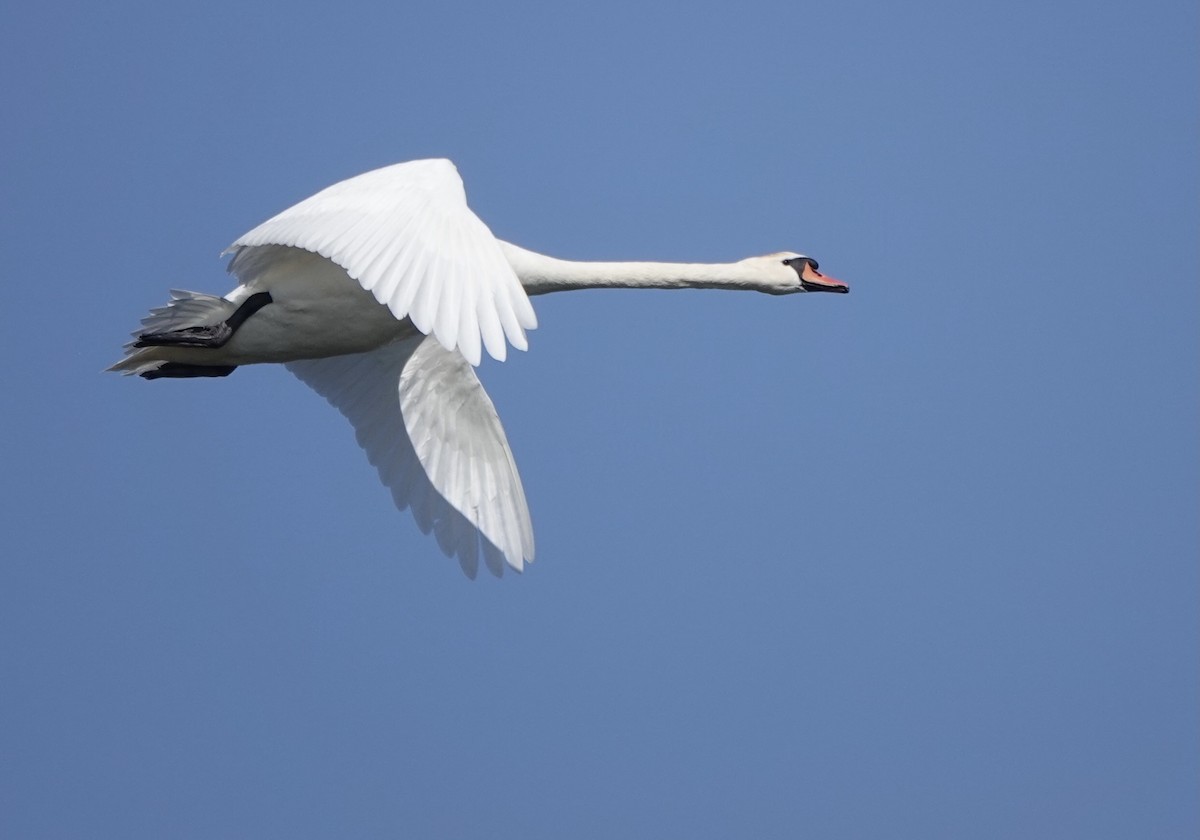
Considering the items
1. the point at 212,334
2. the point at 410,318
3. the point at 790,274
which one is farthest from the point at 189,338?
the point at 790,274

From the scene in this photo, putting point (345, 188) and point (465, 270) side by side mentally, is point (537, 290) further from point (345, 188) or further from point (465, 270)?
point (465, 270)

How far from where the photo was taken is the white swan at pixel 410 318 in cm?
1050

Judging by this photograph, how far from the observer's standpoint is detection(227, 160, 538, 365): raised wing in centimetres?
1012

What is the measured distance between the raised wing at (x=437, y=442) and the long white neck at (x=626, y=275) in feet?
5.79

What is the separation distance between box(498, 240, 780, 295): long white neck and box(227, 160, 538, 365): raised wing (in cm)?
121

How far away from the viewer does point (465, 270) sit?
10555mm

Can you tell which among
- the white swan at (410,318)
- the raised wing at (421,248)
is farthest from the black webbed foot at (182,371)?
the raised wing at (421,248)

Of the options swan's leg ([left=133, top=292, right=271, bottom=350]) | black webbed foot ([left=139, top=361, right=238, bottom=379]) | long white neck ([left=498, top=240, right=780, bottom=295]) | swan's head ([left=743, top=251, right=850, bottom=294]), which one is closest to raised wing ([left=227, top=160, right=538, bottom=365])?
swan's leg ([left=133, top=292, right=271, bottom=350])

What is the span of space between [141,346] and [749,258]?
4.84 meters

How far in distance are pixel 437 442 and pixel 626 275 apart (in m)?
2.40

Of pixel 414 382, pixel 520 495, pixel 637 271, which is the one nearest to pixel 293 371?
pixel 414 382

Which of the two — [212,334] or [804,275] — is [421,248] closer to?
[212,334]

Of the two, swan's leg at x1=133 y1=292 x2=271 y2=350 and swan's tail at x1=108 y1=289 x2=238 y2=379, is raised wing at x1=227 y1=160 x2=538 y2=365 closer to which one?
swan's leg at x1=133 y1=292 x2=271 y2=350

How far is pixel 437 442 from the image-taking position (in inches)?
595
